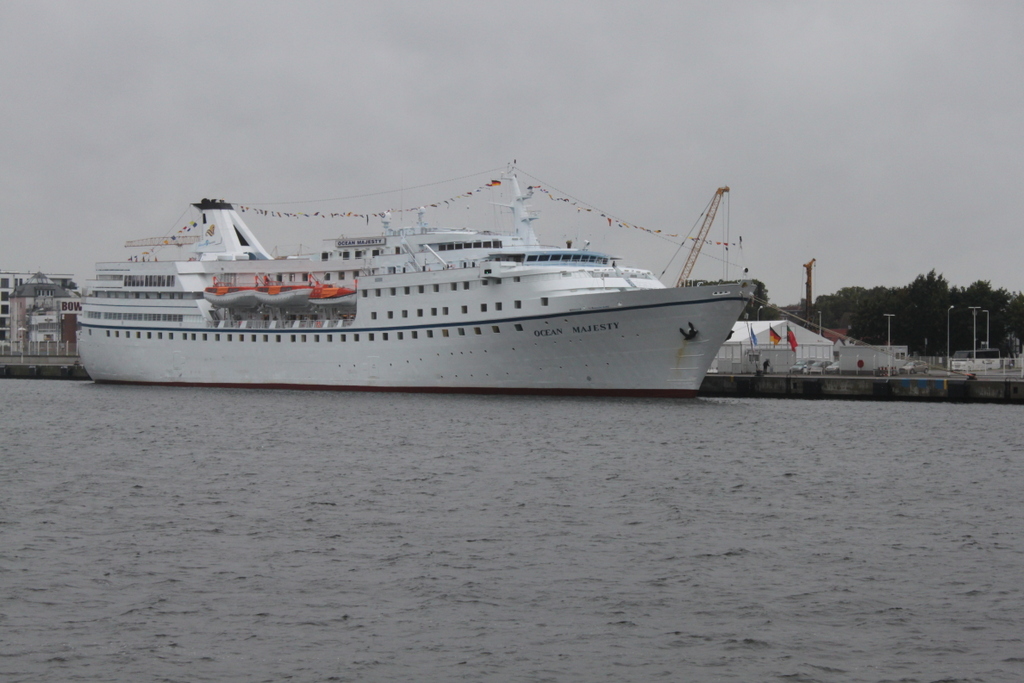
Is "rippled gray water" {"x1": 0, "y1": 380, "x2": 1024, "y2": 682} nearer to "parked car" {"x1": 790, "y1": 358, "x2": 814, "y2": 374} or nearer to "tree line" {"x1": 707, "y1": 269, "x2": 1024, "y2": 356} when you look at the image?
"parked car" {"x1": 790, "y1": 358, "x2": 814, "y2": 374}

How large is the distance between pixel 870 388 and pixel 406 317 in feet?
71.6

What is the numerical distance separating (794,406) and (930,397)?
23.6ft

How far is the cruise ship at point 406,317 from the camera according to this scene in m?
46.3

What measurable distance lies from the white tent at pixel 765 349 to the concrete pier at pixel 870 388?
4.35 m

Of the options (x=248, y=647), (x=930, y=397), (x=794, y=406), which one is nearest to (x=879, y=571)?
(x=248, y=647)

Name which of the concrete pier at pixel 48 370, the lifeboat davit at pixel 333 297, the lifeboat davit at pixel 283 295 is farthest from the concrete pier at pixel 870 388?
the concrete pier at pixel 48 370

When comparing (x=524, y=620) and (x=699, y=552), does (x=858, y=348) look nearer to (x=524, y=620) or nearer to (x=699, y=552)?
(x=699, y=552)

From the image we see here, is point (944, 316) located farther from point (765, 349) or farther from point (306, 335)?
point (306, 335)

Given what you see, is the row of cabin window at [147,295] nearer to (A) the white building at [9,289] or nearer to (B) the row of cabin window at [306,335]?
(B) the row of cabin window at [306,335]

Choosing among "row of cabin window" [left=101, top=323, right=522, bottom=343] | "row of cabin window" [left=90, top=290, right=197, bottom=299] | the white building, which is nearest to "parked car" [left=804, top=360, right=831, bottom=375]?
"row of cabin window" [left=101, top=323, right=522, bottom=343]

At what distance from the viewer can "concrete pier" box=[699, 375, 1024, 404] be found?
50.2 meters

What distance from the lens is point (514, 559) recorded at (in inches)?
698

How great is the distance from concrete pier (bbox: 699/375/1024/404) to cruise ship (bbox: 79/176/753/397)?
8.09m

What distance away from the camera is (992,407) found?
48.1 m
